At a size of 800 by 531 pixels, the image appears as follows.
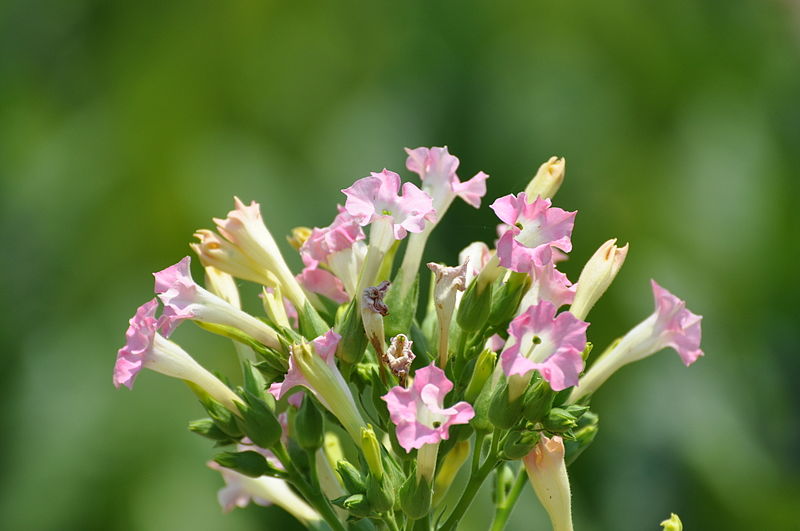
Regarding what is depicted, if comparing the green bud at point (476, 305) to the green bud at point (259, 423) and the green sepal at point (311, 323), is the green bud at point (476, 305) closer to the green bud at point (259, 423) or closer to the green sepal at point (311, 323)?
the green sepal at point (311, 323)

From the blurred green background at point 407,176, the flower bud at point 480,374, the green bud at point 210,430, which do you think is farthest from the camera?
the blurred green background at point 407,176

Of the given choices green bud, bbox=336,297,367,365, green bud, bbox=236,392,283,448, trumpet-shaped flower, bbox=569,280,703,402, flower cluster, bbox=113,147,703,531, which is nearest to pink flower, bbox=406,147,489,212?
flower cluster, bbox=113,147,703,531

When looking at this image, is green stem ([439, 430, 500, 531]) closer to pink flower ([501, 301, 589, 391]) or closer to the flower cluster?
the flower cluster

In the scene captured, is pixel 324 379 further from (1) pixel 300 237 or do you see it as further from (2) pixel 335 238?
(1) pixel 300 237

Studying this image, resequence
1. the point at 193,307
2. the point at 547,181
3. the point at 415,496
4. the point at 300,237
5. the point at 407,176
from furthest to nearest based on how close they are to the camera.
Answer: the point at 407,176
the point at 300,237
the point at 547,181
the point at 193,307
the point at 415,496

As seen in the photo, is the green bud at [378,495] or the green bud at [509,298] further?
the green bud at [509,298]

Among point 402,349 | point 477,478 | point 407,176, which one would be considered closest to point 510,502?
point 477,478

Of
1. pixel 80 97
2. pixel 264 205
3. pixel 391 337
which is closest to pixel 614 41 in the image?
pixel 264 205

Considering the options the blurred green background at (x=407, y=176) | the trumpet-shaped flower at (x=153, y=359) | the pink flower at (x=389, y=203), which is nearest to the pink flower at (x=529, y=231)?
the pink flower at (x=389, y=203)
